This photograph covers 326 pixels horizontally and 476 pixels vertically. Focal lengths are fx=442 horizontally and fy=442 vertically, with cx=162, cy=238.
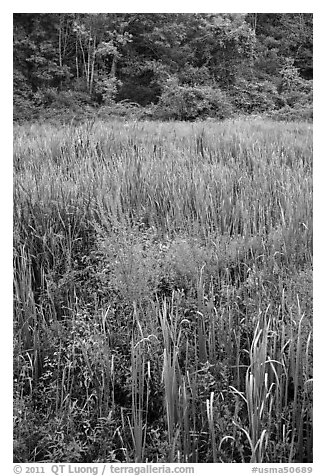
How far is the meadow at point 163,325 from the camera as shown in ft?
4.09

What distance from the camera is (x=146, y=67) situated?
13.0 metres

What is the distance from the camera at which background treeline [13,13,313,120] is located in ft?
39.7

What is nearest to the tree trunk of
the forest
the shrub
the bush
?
the shrub

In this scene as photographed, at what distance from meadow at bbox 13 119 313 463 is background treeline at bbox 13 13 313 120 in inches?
375

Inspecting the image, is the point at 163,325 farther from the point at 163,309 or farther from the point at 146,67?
the point at 146,67

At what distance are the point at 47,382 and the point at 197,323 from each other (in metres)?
0.56

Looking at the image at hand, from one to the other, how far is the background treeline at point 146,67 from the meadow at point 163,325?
9522 mm

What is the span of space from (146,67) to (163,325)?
12.8 meters

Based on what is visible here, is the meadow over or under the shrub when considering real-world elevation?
under

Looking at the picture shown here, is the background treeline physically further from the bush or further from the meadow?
the meadow

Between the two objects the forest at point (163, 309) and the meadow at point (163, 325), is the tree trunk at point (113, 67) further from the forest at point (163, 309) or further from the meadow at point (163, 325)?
the meadow at point (163, 325)

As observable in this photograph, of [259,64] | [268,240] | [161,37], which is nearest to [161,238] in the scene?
[268,240]

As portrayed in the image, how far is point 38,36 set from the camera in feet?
41.5

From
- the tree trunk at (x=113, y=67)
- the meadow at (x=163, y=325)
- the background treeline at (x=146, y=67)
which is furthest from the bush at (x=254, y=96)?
the meadow at (x=163, y=325)
